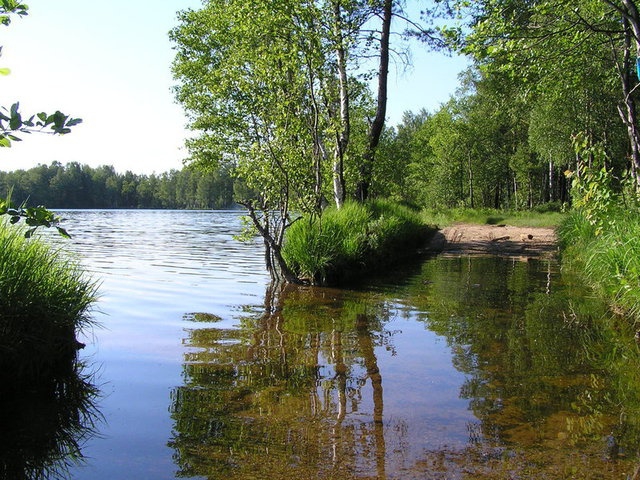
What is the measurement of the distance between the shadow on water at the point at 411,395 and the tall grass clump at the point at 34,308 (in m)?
1.27

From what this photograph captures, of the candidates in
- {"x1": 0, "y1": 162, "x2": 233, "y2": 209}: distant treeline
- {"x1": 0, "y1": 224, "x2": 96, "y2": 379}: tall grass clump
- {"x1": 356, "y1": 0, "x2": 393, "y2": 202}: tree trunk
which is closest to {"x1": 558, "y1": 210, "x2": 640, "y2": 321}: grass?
{"x1": 0, "y1": 224, "x2": 96, "y2": 379}: tall grass clump

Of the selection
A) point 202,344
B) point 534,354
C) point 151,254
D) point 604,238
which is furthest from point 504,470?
point 151,254

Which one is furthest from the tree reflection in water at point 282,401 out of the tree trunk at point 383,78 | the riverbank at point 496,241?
the riverbank at point 496,241

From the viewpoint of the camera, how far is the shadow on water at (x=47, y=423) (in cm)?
371

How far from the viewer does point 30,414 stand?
4523 millimetres

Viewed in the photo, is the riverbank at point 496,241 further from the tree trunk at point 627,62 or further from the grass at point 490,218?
the tree trunk at point 627,62

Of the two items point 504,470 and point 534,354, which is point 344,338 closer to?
point 534,354

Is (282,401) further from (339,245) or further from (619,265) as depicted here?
(339,245)

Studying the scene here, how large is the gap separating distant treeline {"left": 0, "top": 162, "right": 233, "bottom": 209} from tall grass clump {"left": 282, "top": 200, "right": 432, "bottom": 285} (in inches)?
4351

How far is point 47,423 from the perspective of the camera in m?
4.41

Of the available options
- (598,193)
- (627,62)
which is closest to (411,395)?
(598,193)

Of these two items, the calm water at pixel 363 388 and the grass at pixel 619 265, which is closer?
the calm water at pixel 363 388

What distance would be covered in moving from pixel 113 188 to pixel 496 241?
13981 centimetres

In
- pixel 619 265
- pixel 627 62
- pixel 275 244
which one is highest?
pixel 627 62
